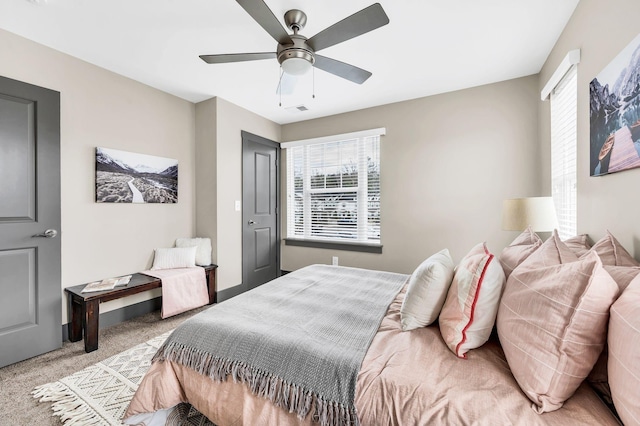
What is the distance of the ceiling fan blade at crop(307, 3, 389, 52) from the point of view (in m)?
1.45

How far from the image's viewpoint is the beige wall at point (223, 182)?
339cm

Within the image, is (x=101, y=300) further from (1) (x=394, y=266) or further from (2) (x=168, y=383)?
(1) (x=394, y=266)

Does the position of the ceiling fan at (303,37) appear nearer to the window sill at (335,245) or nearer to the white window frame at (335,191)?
the white window frame at (335,191)

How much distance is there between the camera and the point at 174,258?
3148 millimetres

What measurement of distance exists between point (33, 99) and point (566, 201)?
4.37 m

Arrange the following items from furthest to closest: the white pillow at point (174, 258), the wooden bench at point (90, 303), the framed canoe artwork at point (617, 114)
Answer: the white pillow at point (174, 258) → the wooden bench at point (90, 303) → the framed canoe artwork at point (617, 114)

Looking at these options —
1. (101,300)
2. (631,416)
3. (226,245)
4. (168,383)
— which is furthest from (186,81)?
(631,416)

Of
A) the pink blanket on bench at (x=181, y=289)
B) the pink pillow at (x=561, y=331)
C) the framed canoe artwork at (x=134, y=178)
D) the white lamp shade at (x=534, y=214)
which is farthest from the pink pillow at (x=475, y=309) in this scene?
the framed canoe artwork at (x=134, y=178)

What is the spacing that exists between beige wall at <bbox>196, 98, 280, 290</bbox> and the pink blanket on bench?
1.03 ft

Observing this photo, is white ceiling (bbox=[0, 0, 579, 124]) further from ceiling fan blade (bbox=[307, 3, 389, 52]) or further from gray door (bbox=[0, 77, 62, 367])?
gray door (bbox=[0, 77, 62, 367])

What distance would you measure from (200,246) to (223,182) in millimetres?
840

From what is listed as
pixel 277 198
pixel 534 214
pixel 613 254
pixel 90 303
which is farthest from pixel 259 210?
pixel 613 254

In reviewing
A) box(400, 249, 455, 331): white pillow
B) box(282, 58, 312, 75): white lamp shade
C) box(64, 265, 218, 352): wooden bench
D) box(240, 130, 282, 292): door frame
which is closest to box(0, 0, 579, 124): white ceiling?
box(282, 58, 312, 75): white lamp shade

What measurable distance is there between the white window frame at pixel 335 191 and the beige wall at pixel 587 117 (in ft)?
6.55
